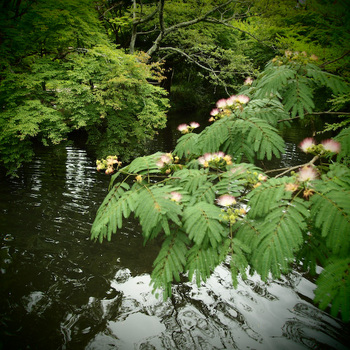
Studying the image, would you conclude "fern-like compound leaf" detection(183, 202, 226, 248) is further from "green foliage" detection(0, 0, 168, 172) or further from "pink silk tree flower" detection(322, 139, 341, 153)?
"green foliage" detection(0, 0, 168, 172)

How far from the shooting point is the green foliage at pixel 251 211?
4.35 feet

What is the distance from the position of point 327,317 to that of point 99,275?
379cm

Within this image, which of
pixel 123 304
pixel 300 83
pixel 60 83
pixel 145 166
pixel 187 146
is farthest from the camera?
pixel 60 83

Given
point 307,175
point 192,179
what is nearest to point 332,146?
point 307,175

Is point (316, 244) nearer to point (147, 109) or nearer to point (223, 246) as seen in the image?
point (223, 246)

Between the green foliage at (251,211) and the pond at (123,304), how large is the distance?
191 cm

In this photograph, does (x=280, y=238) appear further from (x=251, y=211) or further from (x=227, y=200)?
(x=227, y=200)

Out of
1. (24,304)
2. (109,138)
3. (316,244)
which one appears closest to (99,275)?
(24,304)

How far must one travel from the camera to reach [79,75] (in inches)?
295

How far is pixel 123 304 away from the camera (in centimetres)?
350

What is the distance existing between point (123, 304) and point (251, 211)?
2968mm

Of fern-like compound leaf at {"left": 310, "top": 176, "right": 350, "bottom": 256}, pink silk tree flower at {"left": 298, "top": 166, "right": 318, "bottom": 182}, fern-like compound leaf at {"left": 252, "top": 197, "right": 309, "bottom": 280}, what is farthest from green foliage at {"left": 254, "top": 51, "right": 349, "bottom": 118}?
fern-like compound leaf at {"left": 252, "top": 197, "right": 309, "bottom": 280}

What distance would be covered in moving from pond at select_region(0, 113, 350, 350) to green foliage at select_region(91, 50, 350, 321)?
75.2 inches

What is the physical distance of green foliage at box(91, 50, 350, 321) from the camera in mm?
1325
